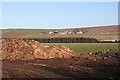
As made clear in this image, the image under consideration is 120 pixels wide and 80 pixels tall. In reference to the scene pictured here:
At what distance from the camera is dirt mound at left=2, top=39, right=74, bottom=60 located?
26.0m

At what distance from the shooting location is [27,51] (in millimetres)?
26703

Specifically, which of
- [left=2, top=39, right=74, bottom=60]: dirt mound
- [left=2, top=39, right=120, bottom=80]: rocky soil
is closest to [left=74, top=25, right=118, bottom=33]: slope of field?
[left=2, top=39, right=120, bottom=80]: rocky soil

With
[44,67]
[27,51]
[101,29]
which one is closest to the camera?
[44,67]

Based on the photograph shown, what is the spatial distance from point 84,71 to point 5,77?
17.6 ft

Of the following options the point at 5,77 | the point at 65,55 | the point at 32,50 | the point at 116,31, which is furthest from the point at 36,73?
the point at 116,31

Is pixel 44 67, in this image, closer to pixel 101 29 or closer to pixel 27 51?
pixel 27 51

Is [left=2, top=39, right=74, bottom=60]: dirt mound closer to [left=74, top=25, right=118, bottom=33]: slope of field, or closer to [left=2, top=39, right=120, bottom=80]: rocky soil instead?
[left=2, top=39, right=120, bottom=80]: rocky soil

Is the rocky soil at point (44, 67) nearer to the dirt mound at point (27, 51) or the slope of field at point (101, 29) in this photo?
the dirt mound at point (27, 51)

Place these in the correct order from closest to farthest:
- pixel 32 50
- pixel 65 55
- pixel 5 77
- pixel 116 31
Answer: pixel 5 77 < pixel 32 50 < pixel 65 55 < pixel 116 31

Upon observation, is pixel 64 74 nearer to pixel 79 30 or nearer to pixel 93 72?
pixel 93 72

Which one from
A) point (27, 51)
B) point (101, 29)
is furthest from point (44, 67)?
point (101, 29)

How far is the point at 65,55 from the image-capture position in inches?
1129

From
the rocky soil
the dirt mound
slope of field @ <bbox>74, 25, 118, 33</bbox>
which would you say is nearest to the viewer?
the rocky soil

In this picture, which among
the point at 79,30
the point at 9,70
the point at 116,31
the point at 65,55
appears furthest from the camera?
the point at 79,30
